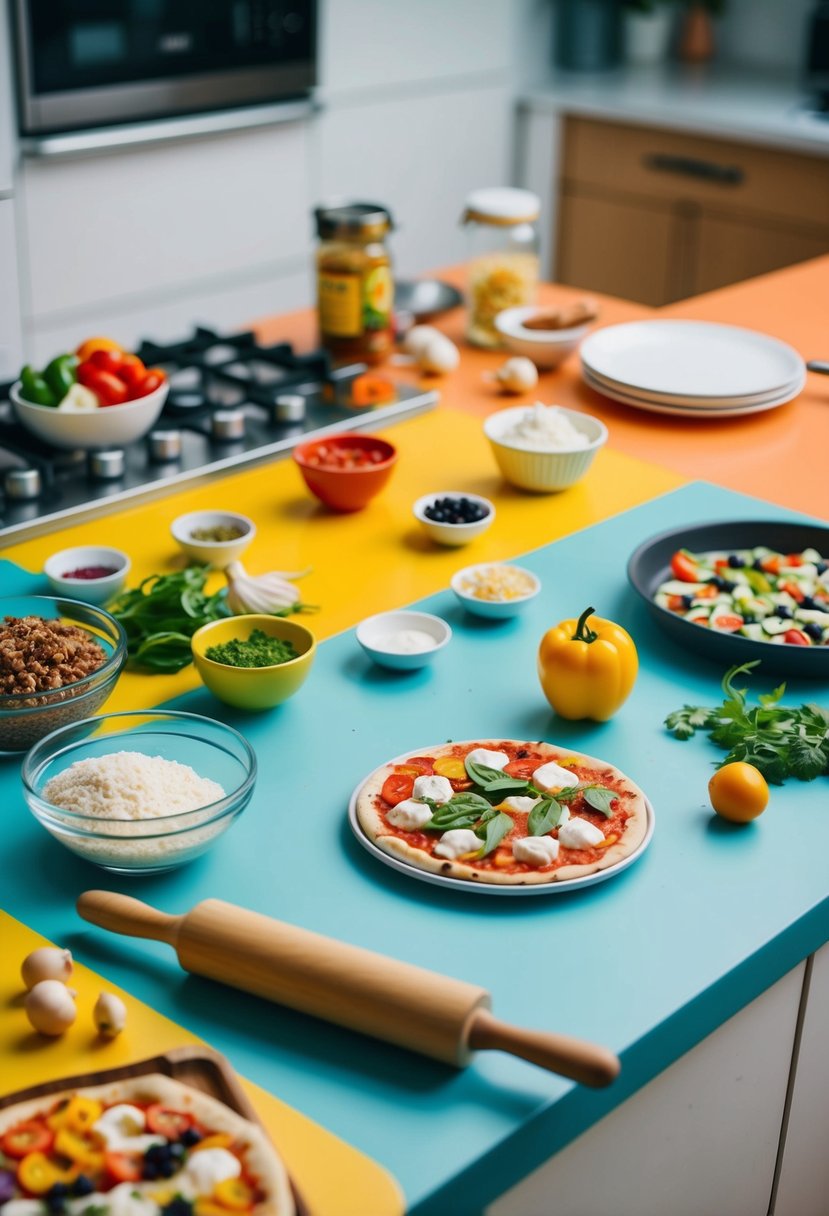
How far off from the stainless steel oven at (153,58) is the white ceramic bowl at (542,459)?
6.31 ft

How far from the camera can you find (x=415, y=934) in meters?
1.12

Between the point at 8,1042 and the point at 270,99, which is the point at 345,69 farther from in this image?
the point at 8,1042

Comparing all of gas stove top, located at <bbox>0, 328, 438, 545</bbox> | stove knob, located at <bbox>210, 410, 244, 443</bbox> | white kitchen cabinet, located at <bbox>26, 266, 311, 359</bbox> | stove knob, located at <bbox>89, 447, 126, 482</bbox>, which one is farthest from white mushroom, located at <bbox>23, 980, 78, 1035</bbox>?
white kitchen cabinet, located at <bbox>26, 266, 311, 359</bbox>

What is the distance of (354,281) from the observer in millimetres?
2221

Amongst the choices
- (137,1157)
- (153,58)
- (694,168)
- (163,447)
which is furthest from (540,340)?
(694,168)

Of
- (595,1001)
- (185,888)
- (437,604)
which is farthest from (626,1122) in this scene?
(437,604)

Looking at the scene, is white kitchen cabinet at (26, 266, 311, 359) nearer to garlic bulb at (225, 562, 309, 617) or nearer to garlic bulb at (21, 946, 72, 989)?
garlic bulb at (225, 562, 309, 617)

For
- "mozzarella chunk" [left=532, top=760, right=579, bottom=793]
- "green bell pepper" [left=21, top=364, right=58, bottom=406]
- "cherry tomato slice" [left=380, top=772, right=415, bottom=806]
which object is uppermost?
"green bell pepper" [left=21, top=364, right=58, bottom=406]

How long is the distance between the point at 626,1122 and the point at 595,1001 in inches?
4.8

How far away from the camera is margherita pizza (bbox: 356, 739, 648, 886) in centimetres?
116

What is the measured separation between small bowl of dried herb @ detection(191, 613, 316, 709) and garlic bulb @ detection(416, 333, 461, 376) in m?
0.92

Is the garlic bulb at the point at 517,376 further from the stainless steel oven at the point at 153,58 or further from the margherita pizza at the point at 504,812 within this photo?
the stainless steel oven at the point at 153,58

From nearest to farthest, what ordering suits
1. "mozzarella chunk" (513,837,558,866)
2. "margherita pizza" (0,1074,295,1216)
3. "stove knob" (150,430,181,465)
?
"margherita pizza" (0,1074,295,1216) → "mozzarella chunk" (513,837,558,866) → "stove knob" (150,430,181,465)

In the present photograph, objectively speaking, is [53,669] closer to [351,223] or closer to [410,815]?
[410,815]
